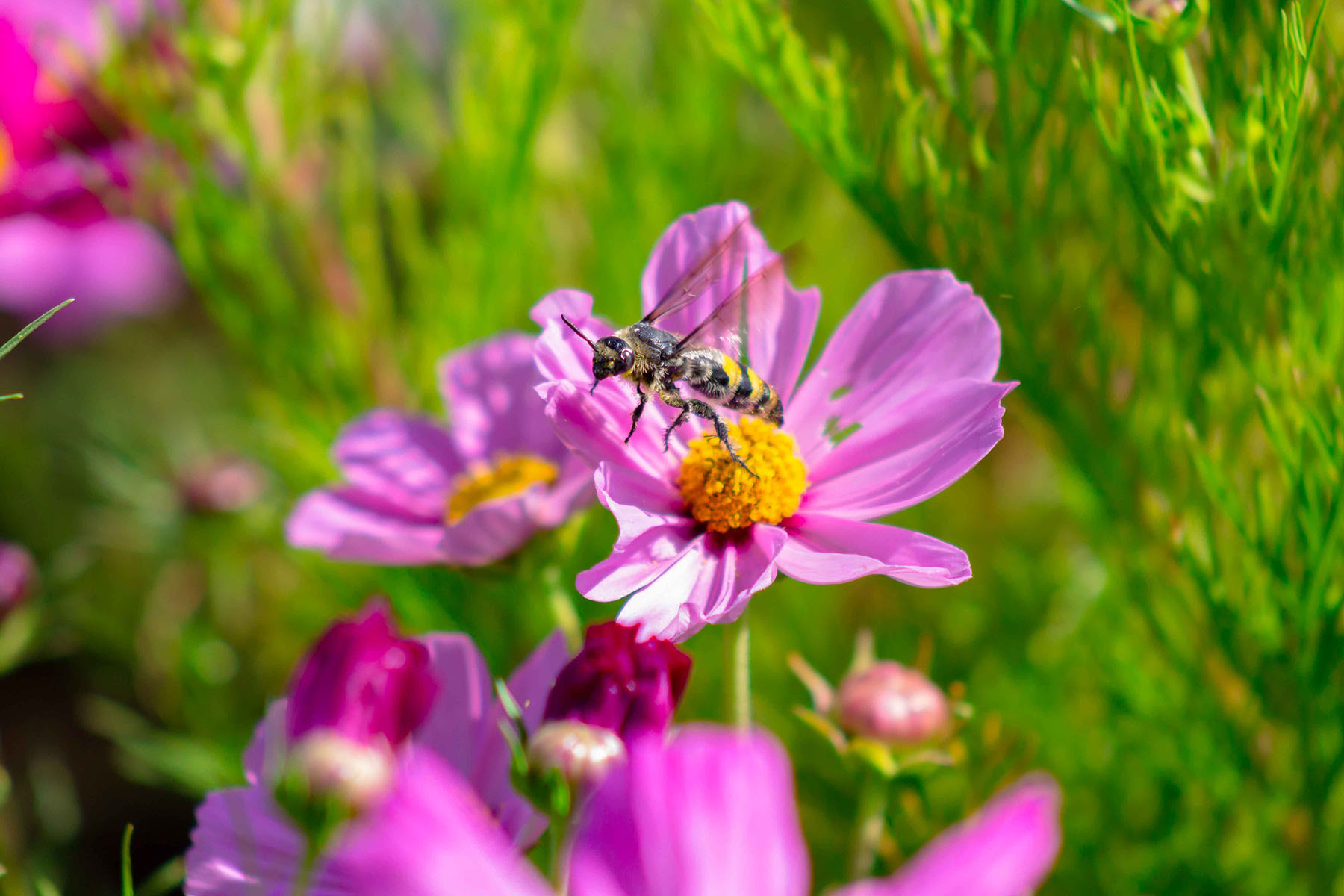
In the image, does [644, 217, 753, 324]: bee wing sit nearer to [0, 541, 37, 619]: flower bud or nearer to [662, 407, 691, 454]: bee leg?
[662, 407, 691, 454]: bee leg

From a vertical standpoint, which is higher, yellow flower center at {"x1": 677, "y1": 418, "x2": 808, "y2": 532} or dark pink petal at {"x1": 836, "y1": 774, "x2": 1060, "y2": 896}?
dark pink petal at {"x1": 836, "y1": 774, "x2": 1060, "y2": 896}

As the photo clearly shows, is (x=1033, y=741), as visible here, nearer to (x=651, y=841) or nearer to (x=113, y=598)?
(x=651, y=841)

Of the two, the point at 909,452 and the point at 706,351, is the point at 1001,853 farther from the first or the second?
the point at 706,351

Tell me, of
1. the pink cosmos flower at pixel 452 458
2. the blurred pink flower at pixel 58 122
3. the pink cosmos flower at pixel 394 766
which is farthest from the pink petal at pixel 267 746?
the blurred pink flower at pixel 58 122

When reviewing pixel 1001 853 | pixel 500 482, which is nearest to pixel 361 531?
pixel 500 482

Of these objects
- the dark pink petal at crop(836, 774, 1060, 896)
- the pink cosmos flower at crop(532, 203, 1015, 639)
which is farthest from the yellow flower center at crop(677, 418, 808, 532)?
the dark pink petal at crop(836, 774, 1060, 896)

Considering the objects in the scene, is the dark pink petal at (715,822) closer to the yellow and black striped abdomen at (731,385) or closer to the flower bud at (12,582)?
the yellow and black striped abdomen at (731,385)
